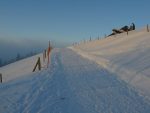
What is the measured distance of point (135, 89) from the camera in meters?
16.5

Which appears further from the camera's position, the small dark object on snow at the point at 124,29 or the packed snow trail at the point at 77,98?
the small dark object on snow at the point at 124,29

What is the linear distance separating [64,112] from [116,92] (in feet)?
14.2

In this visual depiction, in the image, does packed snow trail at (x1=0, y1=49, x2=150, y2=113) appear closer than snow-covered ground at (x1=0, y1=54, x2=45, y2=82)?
Yes

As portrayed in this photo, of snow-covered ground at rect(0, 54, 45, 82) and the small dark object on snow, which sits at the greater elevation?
the small dark object on snow

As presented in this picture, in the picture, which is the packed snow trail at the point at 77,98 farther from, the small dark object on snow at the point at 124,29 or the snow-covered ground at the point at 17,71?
the small dark object on snow at the point at 124,29

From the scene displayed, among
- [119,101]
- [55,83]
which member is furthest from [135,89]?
[55,83]

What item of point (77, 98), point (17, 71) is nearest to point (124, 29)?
point (17, 71)

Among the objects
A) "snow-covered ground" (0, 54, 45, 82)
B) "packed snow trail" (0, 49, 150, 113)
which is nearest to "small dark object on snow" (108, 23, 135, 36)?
"snow-covered ground" (0, 54, 45, 82)

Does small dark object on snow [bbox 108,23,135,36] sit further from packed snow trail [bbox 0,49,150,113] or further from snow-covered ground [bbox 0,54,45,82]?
packed snow trail [bbox 0,49,150,113]

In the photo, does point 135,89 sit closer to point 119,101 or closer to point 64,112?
point 119,101

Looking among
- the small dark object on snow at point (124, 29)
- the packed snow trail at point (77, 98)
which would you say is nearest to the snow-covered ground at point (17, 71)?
the packed snow trail at point (77, 98)

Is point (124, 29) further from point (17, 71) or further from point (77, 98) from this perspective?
point (77, 98)

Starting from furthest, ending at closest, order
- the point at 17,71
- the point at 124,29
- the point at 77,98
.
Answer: the point at 124,29, the point at 17,71, the point at 77,98

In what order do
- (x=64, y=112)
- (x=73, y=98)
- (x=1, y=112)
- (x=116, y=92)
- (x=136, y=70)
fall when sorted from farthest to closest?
(x=136, y=70), (x=116, y=92), (x=73, y=98), (x=1, y=112), (x=64, y=112)
